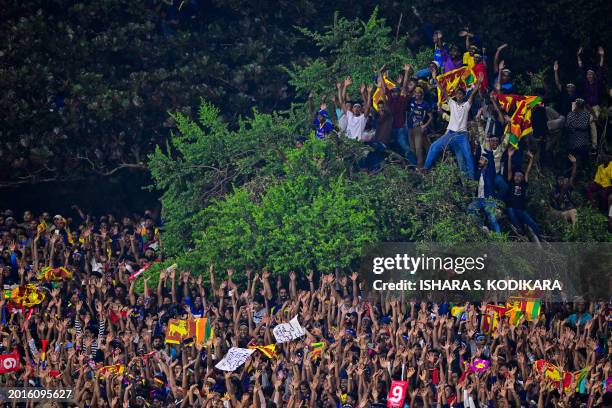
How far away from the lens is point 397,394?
19641 millimetres

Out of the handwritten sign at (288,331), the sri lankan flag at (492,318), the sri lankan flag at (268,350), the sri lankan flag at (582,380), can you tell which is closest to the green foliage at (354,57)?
the sri lankan flag at (492,318)

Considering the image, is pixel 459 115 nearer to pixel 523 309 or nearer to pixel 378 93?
pixel 378 93

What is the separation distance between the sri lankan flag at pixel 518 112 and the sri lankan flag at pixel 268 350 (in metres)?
7.49

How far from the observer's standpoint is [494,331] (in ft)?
69.9

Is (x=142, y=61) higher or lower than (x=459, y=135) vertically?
higher

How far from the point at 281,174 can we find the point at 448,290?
416 cm

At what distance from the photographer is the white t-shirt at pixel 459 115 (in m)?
25.6

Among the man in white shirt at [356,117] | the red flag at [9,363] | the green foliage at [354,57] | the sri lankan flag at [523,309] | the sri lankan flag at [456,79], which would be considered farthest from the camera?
the green foliage at [354,57]

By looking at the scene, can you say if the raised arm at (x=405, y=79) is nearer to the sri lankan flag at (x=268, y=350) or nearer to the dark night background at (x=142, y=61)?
the dark night background at (x=142, y=61)

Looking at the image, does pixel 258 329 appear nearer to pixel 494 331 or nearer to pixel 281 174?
pixel 494 331

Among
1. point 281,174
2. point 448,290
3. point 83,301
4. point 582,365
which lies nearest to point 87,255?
point 83,301

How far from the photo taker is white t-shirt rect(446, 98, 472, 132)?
25578mm

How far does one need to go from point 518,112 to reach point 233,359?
856 centimetres

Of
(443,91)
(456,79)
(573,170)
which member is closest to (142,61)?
(443,91)
